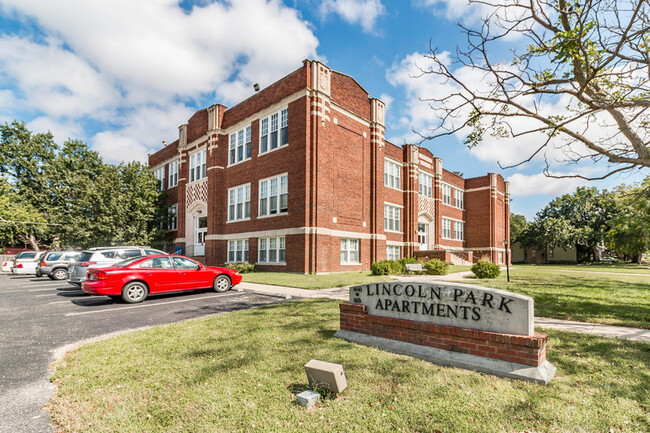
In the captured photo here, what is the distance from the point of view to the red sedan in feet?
33.5

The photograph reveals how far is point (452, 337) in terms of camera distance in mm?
4734

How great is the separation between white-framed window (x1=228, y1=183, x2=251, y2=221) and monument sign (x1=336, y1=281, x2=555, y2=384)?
19610 millimetres

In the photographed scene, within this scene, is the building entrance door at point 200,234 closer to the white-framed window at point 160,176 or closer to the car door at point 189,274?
the white-framed window at point 160,176

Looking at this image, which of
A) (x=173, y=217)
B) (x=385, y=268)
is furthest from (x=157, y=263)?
(x=173, y=217)

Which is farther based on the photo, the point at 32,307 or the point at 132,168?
the point at 132,168

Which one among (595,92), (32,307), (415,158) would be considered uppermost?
(415,158)

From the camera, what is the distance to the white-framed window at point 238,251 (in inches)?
961

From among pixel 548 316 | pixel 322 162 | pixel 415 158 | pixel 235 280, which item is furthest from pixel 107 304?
pixel 415 158

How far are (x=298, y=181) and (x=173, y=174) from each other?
1905cm

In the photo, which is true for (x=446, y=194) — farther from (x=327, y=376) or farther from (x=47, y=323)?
(x=327, y=376)

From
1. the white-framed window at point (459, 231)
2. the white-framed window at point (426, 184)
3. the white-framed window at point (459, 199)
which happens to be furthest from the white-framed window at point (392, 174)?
the white-framed window at point (459, 231)

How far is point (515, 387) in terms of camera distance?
3844 mm

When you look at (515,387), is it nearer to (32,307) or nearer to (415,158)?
(32,307)

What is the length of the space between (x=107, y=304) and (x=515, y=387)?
11.1m
